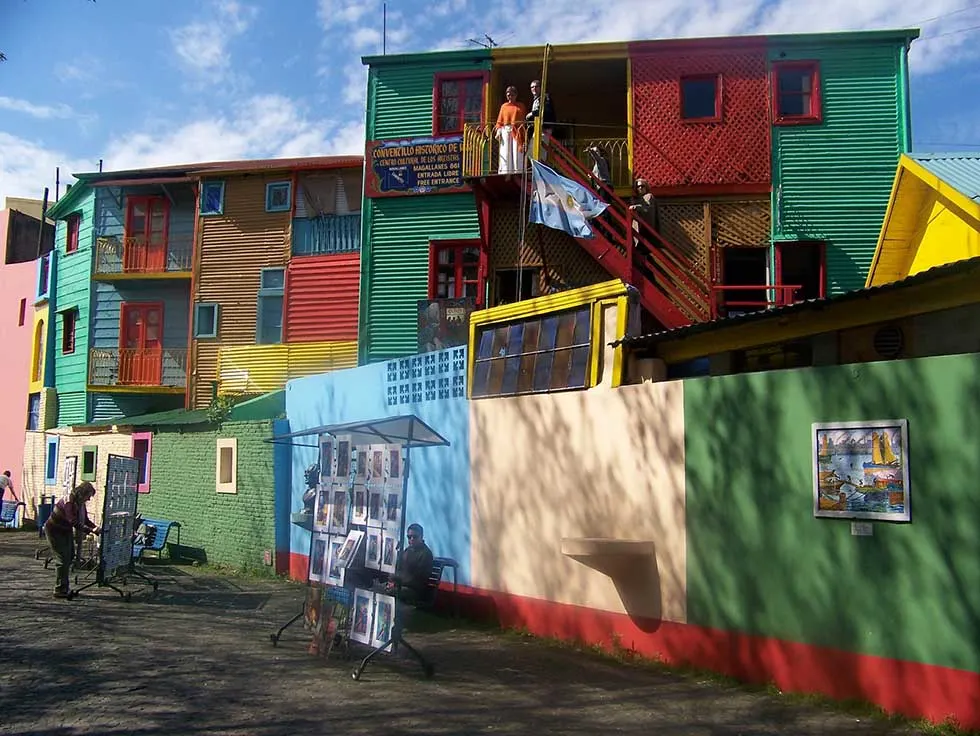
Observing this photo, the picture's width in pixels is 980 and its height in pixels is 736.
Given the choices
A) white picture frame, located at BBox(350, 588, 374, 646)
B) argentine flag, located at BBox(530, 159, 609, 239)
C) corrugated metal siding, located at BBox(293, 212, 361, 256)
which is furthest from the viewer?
corrugated metal siding, located at BBox(293, 212, 361, 256)

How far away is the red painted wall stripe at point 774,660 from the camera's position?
6.58m

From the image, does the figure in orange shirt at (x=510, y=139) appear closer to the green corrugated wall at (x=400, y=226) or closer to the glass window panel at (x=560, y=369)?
the green corrugated wall at (x=400, y=226)

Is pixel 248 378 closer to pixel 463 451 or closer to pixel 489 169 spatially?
pixel 489 169

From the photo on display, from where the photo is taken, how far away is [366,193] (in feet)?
59.5

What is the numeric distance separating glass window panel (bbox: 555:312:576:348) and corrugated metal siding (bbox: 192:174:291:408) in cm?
1325

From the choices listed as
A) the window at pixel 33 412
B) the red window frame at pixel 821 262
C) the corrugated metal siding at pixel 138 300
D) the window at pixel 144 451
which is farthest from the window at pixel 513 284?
the window at pixel 33 412

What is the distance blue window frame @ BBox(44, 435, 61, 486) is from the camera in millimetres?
27234

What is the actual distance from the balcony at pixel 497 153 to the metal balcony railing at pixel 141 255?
12.2 metres

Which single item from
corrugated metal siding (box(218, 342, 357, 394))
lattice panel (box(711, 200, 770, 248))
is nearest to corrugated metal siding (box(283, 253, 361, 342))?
corrugated metal siding (box(218, 342, 357, 394))

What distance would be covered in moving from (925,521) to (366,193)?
13423 millimetres

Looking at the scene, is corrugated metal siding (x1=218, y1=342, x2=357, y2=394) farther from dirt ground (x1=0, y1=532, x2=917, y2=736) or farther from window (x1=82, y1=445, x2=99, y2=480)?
dirt ground (x1=0, y1=532, x2=917, y2=736)

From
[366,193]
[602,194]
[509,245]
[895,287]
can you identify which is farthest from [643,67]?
[895,287]

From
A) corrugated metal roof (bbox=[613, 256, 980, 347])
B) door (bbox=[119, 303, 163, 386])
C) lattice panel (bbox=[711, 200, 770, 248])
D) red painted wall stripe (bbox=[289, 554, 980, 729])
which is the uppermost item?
lattice panel (bbox=[711, 200, 770, 248])

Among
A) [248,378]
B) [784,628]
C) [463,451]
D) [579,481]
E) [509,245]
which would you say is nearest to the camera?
[784,628]
